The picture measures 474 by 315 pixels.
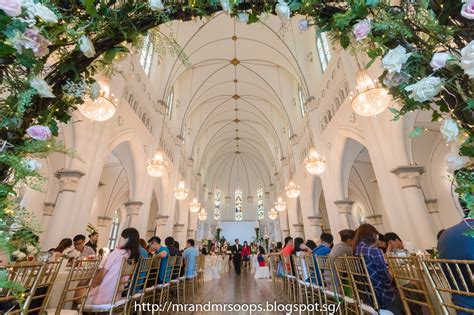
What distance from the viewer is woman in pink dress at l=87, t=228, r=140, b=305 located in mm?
2838

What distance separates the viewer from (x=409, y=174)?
213 inches

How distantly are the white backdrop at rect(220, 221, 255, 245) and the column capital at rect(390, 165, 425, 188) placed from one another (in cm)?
2190

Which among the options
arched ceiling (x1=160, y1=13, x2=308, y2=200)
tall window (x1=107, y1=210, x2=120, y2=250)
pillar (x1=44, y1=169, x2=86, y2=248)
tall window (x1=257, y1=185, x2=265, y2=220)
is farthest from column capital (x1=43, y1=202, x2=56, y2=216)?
tall window (x1=257, y1=185, x2=265, y2=220)

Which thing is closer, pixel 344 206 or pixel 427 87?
pixel 427 87

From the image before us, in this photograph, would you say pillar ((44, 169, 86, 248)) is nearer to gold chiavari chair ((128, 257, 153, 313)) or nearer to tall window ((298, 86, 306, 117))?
gold chiavari chair ((128, 257, 153, 313))

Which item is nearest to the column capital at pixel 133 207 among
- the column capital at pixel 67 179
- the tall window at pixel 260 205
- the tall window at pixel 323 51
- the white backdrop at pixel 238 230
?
the column capital at pixel 67 179

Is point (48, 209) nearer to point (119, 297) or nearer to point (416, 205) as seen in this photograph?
point (119, 297)

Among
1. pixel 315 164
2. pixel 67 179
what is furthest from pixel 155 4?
pixel 315 164

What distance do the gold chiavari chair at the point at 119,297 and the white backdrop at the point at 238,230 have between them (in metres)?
23.9

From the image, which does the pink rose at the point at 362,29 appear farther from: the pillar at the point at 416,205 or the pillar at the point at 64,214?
the pillar at the point at 64,214

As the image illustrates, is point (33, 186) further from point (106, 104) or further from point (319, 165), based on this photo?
point (319, 165)

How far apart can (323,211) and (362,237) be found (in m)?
17.0

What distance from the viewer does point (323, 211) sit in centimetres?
1872

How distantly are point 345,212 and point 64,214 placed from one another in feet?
26.8
